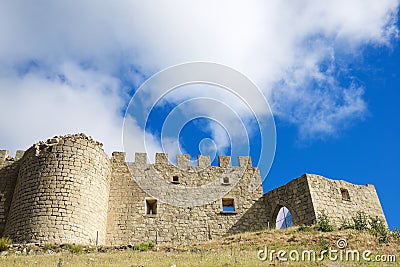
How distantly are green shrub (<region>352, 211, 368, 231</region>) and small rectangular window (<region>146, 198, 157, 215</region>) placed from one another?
8.38 m

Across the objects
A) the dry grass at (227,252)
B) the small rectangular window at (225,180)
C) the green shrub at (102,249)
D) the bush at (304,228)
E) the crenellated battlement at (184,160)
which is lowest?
the dry grass at (227,252)

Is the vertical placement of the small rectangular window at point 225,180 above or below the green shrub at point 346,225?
above

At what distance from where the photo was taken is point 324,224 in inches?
606

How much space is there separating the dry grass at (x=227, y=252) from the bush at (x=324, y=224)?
360 millimetres

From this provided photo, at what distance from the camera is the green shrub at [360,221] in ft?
51.7

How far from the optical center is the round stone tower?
14.4 m

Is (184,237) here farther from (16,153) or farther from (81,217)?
(16,153)

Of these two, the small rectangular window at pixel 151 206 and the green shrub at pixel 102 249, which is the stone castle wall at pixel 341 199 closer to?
the small rectangular window at pixel 151 206

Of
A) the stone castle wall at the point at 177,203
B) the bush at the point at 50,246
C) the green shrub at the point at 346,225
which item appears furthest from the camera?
the stone castle wall at the point at 177,203

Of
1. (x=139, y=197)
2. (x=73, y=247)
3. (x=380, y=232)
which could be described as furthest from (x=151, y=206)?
(x=380, y=232)

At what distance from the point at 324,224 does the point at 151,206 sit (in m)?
7.62

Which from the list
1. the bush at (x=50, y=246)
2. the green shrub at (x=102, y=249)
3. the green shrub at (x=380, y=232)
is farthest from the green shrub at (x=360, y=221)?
the bush at (x=50, y=246)

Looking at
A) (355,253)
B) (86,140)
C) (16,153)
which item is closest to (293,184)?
(355,253)

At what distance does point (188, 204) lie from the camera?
18.5m
